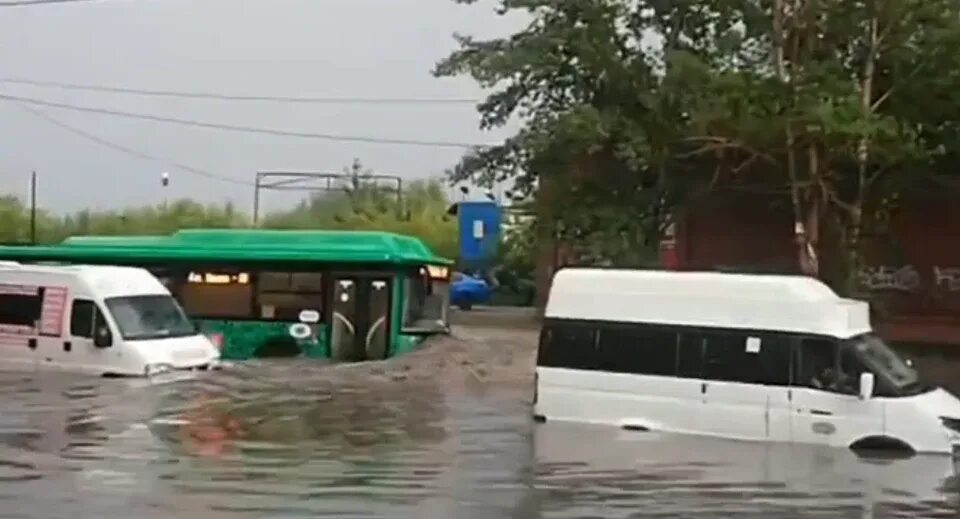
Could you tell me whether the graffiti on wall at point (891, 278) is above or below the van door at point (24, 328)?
above

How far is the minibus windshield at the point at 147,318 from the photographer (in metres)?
28.7

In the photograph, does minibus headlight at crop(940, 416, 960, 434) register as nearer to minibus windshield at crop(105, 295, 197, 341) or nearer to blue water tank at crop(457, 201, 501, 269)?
minibus windshield at crop(105, 295, 197, 341)

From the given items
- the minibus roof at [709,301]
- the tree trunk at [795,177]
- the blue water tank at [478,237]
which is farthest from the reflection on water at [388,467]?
the blue water tank at [478,237]

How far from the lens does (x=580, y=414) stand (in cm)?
2175

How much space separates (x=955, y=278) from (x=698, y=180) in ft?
22.4

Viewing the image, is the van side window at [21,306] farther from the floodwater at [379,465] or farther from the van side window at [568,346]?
the van side window at [568,346]

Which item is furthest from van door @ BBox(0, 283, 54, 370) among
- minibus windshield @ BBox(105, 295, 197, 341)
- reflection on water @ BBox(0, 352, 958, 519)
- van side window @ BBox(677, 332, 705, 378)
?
van side window @ BBox(677, 332, 705, 378)

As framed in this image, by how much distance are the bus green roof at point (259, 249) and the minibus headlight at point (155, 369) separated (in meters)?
5.92

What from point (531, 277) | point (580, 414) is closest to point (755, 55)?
point (580, 414)

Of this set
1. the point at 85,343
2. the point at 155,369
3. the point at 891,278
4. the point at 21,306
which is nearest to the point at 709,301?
the point at 155,369

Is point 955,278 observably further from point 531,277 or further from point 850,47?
point 531,277

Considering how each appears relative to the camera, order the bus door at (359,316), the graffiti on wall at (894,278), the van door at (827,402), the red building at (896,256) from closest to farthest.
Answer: the van door at (827,402), the bus door at (359,316), the red building at (896,256), the graffiti on wall at (894,278)

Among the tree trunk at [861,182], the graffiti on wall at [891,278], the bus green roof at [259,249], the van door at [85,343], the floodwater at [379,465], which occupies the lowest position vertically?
the floodwater at [379,465]

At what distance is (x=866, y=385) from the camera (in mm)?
19625
